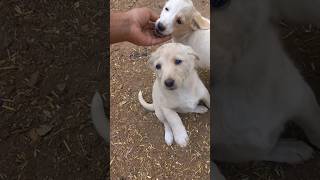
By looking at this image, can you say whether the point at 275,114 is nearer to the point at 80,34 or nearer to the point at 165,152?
the point at 165,152

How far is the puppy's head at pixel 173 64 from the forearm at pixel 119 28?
20 cm

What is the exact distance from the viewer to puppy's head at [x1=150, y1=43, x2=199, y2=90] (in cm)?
165

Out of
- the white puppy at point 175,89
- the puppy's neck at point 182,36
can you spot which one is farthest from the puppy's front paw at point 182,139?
the puppy's neck at point 182,36

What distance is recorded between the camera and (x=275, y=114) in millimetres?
1653

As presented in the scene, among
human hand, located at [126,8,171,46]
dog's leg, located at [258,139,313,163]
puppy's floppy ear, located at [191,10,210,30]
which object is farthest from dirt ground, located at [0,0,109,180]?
dog's leg, located at [258,139,313,163]

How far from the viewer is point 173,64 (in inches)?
65.7

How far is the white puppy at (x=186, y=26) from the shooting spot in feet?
6.18

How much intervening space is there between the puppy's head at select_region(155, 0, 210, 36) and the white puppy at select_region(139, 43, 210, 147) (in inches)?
7.1

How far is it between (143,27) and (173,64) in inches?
12.1

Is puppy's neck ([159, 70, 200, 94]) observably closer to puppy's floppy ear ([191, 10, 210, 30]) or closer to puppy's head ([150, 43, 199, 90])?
puppy's head ([150, 43, 199, 90])

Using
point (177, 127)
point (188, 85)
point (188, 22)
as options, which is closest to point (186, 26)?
point (188, 22)

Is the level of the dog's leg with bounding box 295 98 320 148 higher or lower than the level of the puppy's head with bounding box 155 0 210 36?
lower

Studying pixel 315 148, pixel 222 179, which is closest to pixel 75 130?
pixel 222 179

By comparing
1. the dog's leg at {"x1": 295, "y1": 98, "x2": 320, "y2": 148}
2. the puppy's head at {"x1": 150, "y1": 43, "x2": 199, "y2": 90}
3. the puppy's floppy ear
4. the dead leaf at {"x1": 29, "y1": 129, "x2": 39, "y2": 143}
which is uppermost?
the puppy's floppy ear
